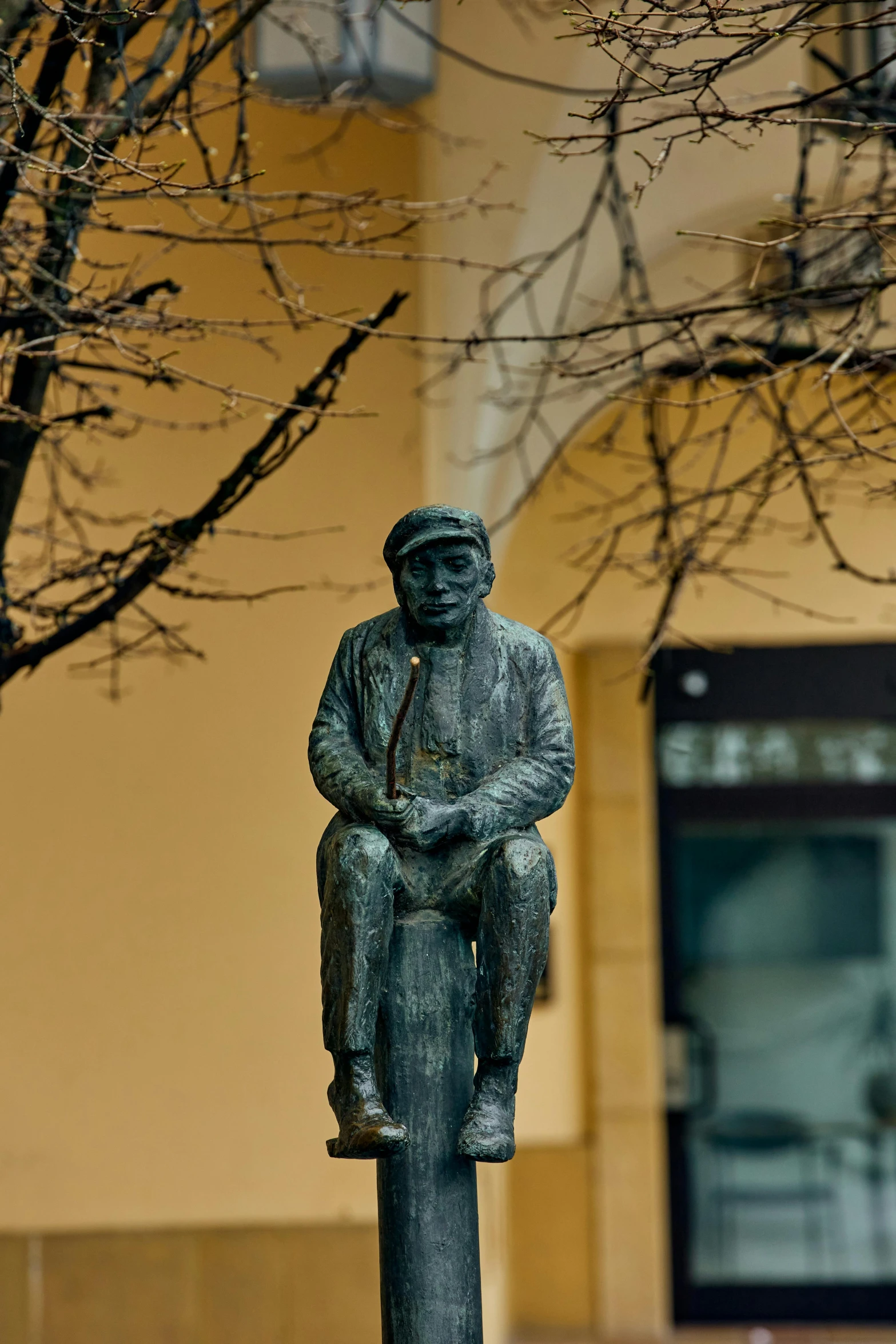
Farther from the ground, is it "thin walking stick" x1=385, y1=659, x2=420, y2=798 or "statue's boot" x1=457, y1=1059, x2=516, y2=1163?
"thin walking stick" x1=385, y1=659, x2=420, y2=798

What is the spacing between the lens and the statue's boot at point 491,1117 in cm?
306

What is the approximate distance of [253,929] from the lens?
6.21 m

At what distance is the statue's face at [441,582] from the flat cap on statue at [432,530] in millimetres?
15

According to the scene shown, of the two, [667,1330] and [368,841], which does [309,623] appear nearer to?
[368,841]

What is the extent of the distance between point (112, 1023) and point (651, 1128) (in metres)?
3.02

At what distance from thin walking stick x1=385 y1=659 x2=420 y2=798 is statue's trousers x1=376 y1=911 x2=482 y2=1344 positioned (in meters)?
0.25

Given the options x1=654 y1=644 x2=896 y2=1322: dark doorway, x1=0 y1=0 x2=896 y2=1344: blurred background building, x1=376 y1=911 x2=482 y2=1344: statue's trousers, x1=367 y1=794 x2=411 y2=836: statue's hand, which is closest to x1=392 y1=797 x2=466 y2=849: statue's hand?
x1=367 y1=794 x2=411 y2=836: statue's hand

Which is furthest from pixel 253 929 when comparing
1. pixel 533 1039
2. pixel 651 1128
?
pixel 651 1128

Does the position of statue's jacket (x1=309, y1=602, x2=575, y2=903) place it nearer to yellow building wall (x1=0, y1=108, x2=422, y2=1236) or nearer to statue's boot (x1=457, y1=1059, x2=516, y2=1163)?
statue's boot (x1=457, y1=1059, x2=516, y2=1163)

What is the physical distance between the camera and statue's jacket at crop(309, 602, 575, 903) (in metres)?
3.21

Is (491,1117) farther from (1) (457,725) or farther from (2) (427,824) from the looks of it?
(1) (457,725)

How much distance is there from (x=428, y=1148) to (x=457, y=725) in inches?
30.0

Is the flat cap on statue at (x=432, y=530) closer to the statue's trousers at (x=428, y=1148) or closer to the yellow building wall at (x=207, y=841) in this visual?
the statue's trousers at (x=428, y=1148)

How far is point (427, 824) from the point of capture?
3143mm
